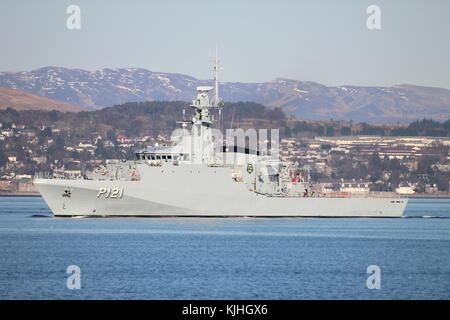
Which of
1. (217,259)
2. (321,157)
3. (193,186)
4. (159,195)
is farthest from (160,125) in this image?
(217,259)

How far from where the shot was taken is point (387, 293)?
91.0ft

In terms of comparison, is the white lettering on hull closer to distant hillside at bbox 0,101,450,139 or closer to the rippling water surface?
the rippling water surface

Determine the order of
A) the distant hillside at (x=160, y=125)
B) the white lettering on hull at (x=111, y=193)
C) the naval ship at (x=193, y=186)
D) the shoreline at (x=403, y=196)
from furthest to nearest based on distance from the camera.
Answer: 1. the distant hillside at (x=160, y=125)
2. the shoreline at (x=403, y=196)
3. the naval ship at (x=193, y=186)
4. the white lettering on hull at (x=111, y=193)

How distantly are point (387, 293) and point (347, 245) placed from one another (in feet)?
44.1

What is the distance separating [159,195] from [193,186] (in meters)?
2.11

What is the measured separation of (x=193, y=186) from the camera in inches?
1913

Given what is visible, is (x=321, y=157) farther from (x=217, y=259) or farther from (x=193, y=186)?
(x=217, y=259)

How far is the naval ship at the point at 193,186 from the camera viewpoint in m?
48.1

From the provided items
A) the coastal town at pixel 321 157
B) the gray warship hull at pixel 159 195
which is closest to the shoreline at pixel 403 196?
the coastal town at pixel 321 157

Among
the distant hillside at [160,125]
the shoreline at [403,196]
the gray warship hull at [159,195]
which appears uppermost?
the distant hillside at [160,125]

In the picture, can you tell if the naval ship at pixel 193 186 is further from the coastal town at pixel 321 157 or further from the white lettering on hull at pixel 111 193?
the coastal town at pixel 321 157

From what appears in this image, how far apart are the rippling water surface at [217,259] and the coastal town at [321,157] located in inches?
3409

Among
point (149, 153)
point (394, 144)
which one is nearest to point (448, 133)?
point (394, 144)
